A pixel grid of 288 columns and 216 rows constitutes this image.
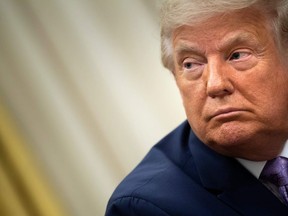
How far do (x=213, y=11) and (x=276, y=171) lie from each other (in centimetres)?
51

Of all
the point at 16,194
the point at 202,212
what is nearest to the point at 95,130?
the point at 16,194

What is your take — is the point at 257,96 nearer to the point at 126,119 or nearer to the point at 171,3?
the point at 171,3

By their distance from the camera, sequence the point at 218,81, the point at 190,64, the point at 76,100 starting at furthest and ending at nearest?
the point at 76,100, the point at 190,64, the point at 218,81

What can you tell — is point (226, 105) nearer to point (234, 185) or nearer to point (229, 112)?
point (229, 112)

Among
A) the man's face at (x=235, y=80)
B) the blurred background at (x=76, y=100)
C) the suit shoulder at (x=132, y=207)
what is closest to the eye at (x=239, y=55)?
the man's face at (x=235, y=80)

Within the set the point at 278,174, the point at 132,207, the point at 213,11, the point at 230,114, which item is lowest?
the point at 278,174

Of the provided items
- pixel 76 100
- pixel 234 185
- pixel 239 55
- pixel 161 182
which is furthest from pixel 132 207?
pixel 76 100

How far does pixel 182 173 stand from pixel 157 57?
851mm

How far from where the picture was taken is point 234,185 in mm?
1214

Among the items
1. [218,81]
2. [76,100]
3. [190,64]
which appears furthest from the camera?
[76,100]

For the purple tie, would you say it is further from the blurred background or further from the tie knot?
the blurred background

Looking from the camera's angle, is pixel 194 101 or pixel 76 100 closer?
pixel 194 101

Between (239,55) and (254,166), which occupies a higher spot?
(239,55)

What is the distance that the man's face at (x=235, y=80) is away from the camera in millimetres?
1097
